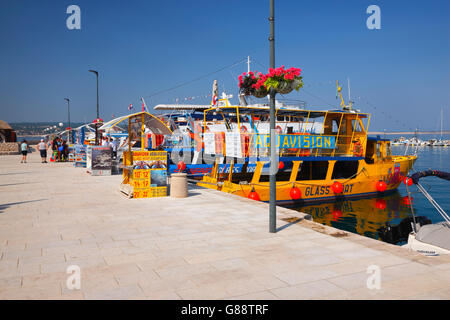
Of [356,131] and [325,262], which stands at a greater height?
[356,131]

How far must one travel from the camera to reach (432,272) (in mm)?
4805

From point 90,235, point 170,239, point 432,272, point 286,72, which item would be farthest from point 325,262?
point 90,235

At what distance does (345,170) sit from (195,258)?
1592 cm

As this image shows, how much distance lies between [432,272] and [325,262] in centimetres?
145

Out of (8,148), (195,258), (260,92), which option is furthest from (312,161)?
(8,148)

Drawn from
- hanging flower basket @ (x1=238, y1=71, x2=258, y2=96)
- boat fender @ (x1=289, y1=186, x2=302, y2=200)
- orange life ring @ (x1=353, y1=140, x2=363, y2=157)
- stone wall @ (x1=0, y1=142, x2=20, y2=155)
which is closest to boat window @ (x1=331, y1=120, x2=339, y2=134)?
orange life ring @ (x1=353, y1=140, x2=363, y2=157)

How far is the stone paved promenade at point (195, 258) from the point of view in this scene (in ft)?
13.8

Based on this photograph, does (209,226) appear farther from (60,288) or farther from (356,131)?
(356,131)

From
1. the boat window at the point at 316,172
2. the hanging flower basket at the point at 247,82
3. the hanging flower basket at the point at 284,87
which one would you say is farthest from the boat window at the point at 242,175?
the hanging flower basket at the point at 284,87

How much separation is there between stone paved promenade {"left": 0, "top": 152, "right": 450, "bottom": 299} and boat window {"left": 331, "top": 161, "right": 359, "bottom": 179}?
11.6 meters

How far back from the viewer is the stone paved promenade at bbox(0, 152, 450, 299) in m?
4.22

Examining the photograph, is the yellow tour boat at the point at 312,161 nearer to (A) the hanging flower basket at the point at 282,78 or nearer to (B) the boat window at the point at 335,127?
(B) the boat window at the point at 335,127

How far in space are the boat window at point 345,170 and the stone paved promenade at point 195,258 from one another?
1161 cm

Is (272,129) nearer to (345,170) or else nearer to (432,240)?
(432,240)
